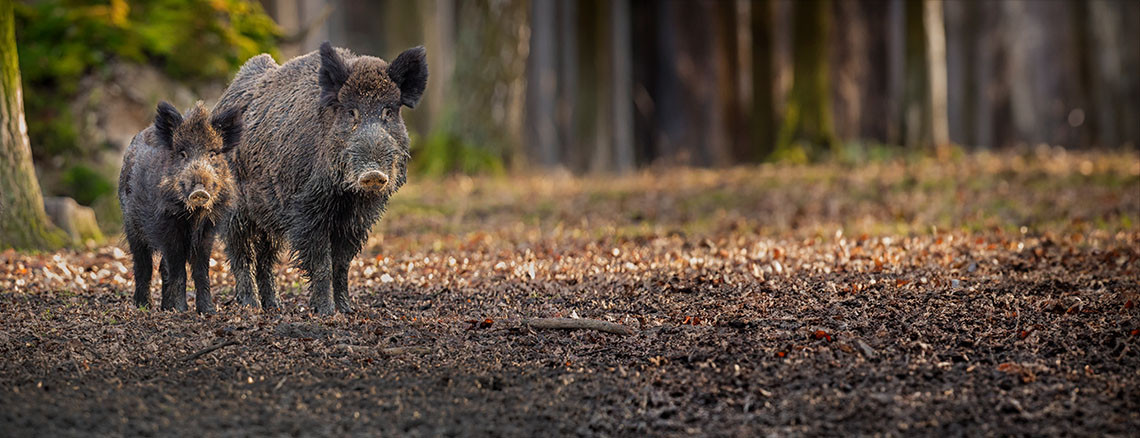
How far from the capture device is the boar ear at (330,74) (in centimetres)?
677

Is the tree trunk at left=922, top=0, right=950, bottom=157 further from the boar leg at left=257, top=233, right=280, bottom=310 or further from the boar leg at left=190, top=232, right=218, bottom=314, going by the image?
the boar leg at left=190, top=232, right=218, bottom=314

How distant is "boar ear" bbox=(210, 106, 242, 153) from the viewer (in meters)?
7.00

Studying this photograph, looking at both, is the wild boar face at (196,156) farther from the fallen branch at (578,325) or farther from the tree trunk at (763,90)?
the tree trunk at (763,90)

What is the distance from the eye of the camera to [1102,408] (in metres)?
5.38

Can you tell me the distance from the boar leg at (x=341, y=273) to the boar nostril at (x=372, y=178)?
0.90 m

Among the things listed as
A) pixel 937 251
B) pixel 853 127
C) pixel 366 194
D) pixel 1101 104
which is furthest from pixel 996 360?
pixel 1101 104

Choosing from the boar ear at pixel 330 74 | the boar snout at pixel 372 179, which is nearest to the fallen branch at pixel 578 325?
the boar snout at pixel 372 179

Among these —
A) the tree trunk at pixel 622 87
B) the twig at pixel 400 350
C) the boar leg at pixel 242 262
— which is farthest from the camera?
the tree trunk at pixel 622 87

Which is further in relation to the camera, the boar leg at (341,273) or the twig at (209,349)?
the boar leg at (341,273)

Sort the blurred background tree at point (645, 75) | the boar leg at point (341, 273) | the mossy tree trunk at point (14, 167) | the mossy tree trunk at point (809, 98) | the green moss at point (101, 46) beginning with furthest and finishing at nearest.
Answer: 1. the mossy tree trunk at point (809, 98)
2. the blurred background tree at point (645, 75)
3. the green moss at point (101, 46)
4. the mossy tree trunk at point (14, 167)
5. the boar leg at point (341, 273)

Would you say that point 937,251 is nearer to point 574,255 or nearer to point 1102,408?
point 574,255

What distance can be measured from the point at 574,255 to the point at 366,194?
2786 mm

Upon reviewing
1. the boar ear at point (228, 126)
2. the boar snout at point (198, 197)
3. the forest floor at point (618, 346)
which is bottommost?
the forest floor at point (618, 346)

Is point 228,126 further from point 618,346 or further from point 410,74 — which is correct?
point 618,346
